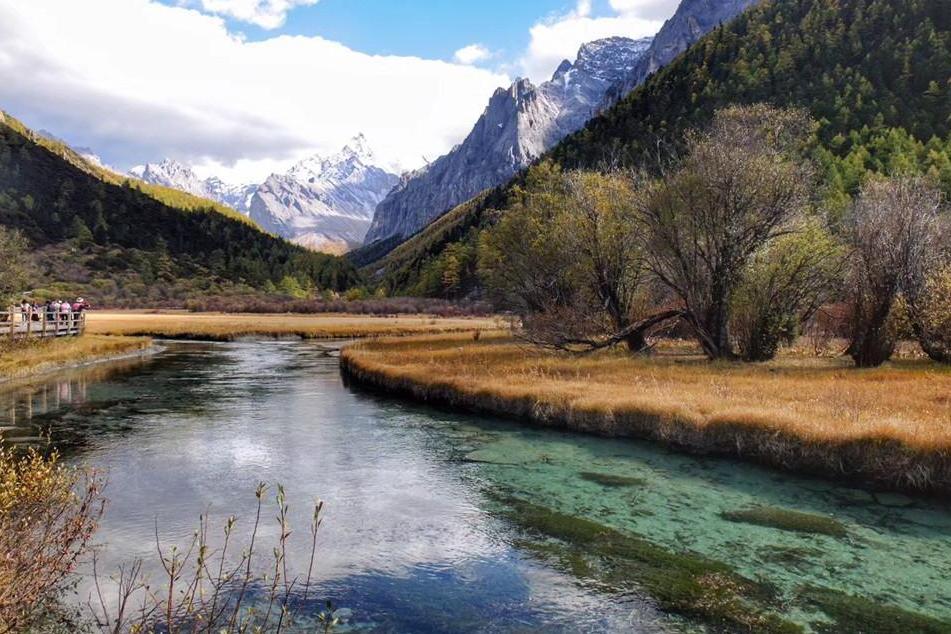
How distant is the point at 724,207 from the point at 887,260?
25.1 ft

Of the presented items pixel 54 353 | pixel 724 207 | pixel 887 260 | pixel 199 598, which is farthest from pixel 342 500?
pixel 54 353

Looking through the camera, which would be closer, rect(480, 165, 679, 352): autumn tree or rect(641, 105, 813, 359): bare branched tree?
rect(641, 105, 813, 359): bare branched tree

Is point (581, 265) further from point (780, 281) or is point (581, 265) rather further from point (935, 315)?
point (935, 315)

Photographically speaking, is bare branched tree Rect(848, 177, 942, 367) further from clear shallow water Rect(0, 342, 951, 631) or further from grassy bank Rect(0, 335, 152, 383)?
grassy bank Rect(0, 335, 152, 383)

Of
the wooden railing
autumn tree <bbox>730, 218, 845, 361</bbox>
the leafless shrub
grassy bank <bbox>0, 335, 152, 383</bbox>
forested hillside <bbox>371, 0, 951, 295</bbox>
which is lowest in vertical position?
the leafless shrub

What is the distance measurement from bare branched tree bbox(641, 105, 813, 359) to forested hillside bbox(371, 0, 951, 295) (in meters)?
72.0

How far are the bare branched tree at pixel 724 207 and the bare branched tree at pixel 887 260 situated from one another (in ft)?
11.9

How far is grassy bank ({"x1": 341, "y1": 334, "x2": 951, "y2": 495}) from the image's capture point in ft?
54.7

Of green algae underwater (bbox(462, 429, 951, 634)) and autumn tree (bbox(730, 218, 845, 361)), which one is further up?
autumn tree (bbox(730, 218, 845, 361))

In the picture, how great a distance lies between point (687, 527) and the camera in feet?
45.6

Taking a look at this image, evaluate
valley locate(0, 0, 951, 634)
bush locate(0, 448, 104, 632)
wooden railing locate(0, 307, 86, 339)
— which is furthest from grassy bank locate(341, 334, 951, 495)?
wooden railing locate(0, 307, 86, 339)

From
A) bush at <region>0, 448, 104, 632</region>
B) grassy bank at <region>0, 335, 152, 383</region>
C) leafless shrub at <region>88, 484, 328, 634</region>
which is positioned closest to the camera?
bush at <region>0, 448, 104, 632</region>

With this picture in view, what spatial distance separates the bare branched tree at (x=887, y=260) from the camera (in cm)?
2931

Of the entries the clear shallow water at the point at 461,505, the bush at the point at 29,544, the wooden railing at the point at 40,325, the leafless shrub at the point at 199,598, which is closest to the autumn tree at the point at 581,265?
the clear shallow water at the point at 461,505
